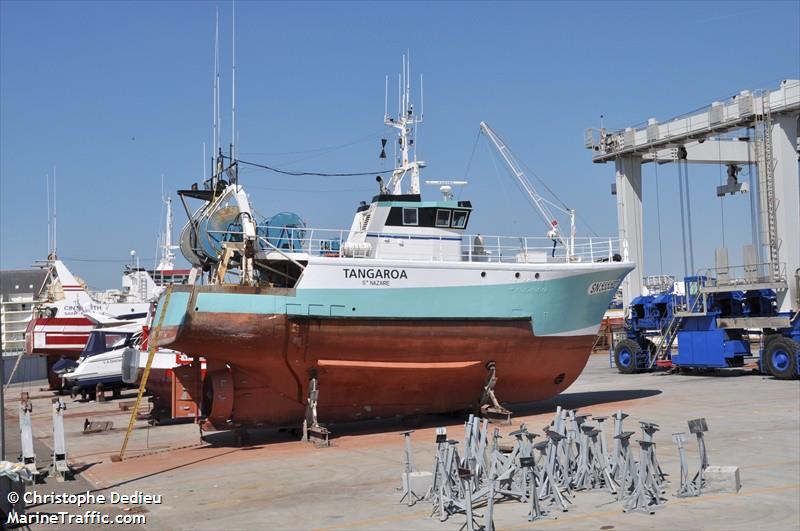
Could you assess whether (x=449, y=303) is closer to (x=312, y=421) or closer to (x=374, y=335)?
(x=374, y=335)

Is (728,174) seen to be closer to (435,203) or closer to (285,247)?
(435,203)

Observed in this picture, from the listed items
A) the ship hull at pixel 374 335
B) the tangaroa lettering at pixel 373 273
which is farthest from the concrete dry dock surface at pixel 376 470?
the tangaroa lettering at pixel 373 273

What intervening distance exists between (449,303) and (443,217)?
255 centimetres

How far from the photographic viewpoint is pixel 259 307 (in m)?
16.5

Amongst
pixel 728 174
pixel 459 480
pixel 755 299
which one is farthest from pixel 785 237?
pixel 459 480

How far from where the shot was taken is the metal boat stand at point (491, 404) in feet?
60.1

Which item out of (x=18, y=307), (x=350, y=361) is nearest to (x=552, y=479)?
(x=350, y=361)

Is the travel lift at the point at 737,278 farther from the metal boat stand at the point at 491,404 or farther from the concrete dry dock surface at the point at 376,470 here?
the metal boat stand at the point at 491,404

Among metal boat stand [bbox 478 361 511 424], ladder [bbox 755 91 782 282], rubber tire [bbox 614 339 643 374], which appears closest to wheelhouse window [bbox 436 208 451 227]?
metal boat stand [bbox 478 361 511 424]

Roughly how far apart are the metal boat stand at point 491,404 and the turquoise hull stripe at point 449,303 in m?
1.43

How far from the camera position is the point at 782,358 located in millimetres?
26078

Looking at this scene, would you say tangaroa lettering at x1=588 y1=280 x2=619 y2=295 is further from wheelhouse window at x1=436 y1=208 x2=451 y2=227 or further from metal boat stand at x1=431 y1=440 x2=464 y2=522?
metal boat stand at x1=431 y1=440 x2=464 y2=522

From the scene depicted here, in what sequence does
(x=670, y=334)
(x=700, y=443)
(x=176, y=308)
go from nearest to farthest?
(x=700, y=443)
(x=176, y=308)
(x=670, y=334)

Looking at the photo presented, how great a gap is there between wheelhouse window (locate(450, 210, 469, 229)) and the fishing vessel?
0.09ft
